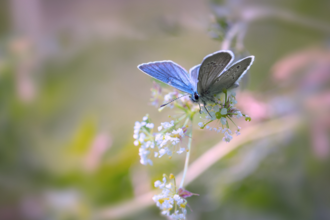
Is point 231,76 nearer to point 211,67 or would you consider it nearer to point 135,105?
point 211,67

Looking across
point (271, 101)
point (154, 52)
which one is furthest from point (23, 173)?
point (271, 101)

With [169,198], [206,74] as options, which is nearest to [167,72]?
[206,74]

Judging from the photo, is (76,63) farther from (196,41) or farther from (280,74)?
(280,74)

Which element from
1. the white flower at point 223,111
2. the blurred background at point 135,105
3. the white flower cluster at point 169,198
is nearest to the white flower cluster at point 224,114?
the white flower at point 223,111

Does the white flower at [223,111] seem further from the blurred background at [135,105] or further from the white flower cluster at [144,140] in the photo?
the blurred background at [135,105]

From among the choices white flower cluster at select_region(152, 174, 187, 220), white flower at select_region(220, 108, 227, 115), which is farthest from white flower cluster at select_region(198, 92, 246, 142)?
Result: white flower cluster at select_region(152, 174, 187, 220)

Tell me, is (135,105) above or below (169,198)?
above

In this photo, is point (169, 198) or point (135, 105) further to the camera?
point (135, 105)

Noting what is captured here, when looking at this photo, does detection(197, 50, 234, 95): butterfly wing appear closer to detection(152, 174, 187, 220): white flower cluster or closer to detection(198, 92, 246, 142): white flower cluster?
detection(198, 92, 246, 142): white flower cluster
